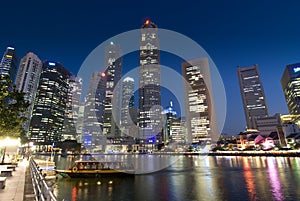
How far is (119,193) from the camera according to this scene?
24.0m

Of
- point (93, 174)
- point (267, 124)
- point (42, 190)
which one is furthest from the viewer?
point (267, 124)

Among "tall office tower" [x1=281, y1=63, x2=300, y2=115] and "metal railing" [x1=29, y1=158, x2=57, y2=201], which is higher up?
"tall office tower" [x1=281, y1=63, x2=300, y2=115]

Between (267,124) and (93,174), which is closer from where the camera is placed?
(93,174)

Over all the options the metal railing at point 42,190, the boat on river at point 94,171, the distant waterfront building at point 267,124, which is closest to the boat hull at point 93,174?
the boat on river at point 94,171

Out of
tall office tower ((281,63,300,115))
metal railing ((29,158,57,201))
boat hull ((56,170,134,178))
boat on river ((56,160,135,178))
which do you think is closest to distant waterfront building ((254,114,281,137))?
tall office tower ((281,63,300,115))

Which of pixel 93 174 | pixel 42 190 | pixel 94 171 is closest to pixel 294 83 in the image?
pixel 94 171

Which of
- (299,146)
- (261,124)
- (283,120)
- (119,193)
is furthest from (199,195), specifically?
(283,120)

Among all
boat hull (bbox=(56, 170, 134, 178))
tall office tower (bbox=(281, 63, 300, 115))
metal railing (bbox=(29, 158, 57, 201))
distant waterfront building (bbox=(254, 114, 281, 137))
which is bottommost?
boat hull (bbox=(56, 170, 134, 178))

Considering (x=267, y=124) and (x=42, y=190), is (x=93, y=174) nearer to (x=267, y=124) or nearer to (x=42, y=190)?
(x=42, y=190)

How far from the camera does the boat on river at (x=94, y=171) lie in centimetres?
3447

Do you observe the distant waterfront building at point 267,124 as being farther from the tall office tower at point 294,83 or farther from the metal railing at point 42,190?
the metal railing at point 42,190

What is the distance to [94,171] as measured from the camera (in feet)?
114

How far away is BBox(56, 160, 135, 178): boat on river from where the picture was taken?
34.5 m

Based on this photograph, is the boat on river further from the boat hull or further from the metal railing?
the metal railing
